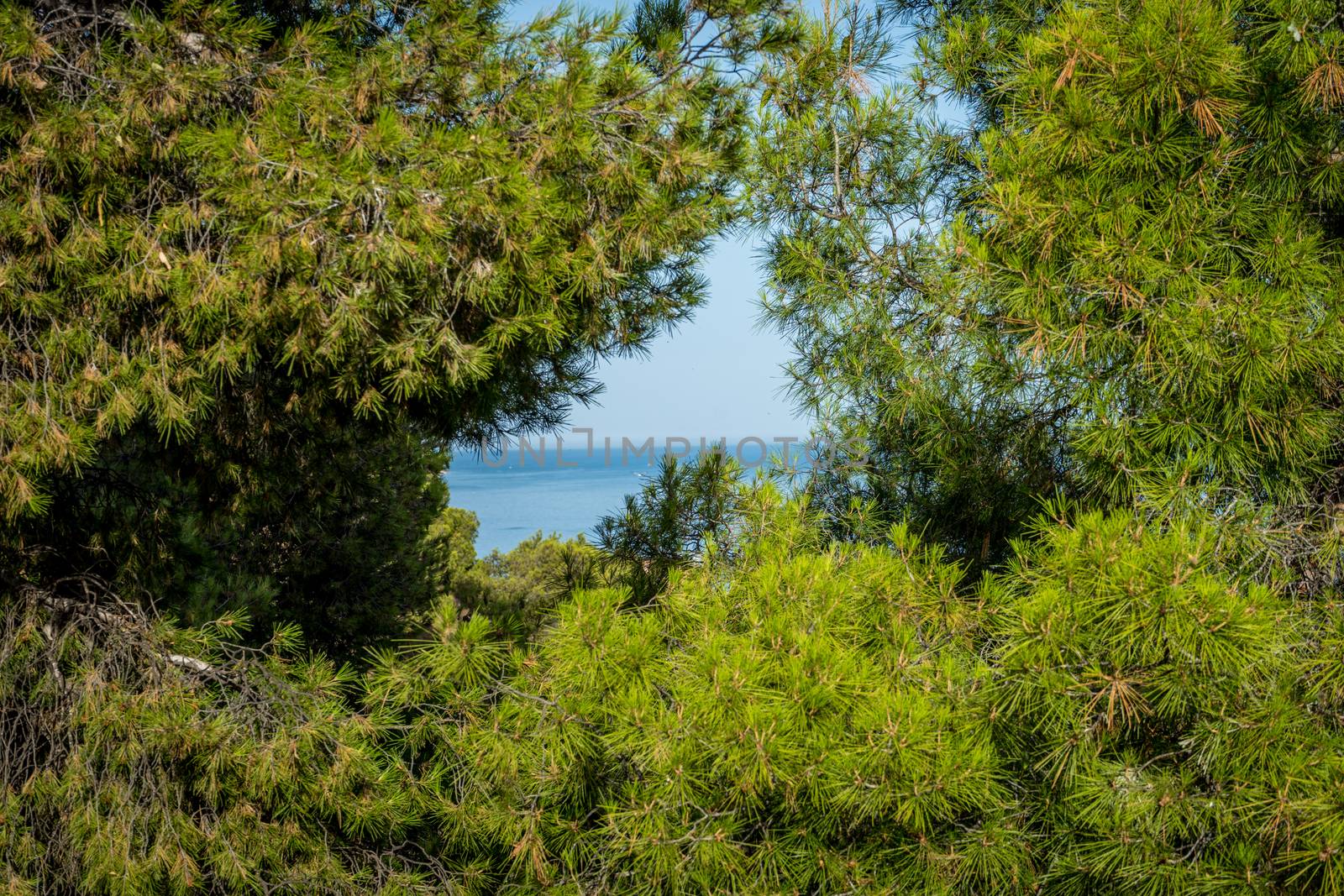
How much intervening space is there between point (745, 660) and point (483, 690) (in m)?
0.80

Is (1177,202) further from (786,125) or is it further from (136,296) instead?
(136,296)

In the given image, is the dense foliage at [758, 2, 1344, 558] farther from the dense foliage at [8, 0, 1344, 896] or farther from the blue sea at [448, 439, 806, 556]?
the blue sea at [448, 439, 806, 556]

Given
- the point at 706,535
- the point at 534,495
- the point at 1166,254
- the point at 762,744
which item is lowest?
the point at 534,495

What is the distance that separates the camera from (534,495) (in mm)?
50656

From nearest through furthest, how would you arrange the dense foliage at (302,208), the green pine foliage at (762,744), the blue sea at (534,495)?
the green pine foliage at (762,744), the dense foliage at (302,208), the blue sea at (534,495)

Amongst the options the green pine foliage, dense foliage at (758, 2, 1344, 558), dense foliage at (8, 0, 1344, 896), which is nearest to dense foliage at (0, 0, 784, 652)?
dense foliage at (8, 0, 1344, 896)

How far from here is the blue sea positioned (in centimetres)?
4194

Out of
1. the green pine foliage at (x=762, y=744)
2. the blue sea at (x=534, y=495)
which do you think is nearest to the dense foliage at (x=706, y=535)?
the green pine foliage at (x=762, y=744)

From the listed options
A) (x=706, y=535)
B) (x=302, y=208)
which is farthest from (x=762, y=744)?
(x=302, y=208)

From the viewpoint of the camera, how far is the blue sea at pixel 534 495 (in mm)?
41938

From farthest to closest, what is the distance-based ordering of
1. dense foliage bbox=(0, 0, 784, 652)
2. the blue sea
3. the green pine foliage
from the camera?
the blue sea → dense foliage bbox=(0, 0, 784, 652) → the green pine foliage

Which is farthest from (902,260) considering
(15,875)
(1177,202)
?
(15,875)

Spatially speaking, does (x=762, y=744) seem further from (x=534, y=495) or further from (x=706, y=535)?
(x=534, y=495)

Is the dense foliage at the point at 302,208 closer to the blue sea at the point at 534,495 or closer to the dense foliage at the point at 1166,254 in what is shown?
the dense foliage at the point at 1166,254
